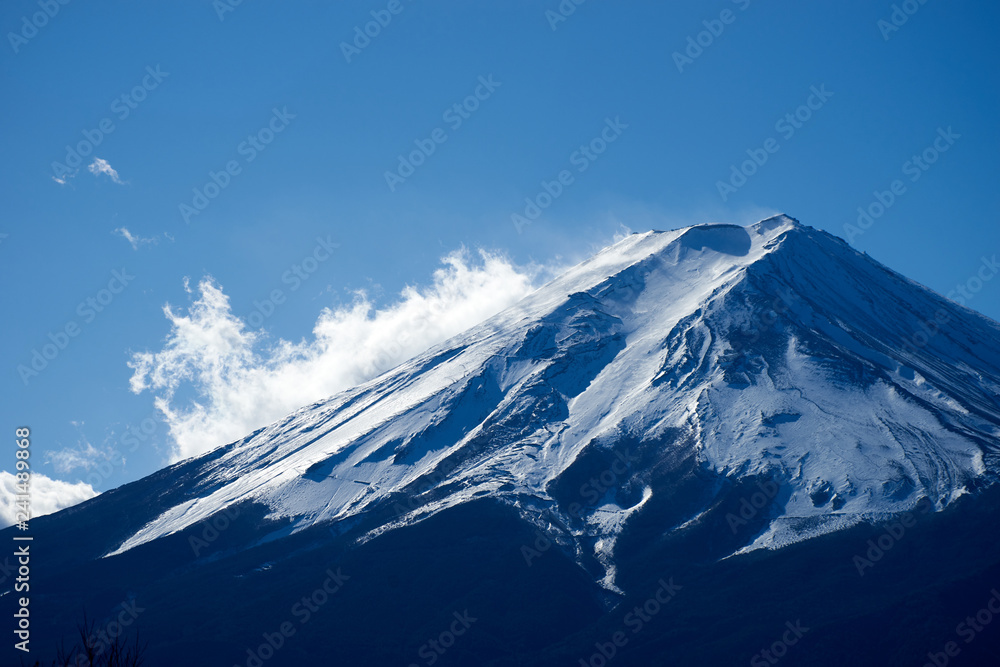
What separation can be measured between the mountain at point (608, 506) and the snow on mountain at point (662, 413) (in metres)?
0.41

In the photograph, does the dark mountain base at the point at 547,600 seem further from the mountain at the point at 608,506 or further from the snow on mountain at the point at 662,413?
the snow on mountain at the point at 662,413

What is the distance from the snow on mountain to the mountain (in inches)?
16.1

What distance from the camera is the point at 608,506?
95250 mm

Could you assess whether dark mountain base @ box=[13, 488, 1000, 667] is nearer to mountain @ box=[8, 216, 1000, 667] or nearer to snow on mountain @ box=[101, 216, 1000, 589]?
mountain @ box=[8, 216, 1000, 667]

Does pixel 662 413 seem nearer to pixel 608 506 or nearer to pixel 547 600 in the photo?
pixel 608 506

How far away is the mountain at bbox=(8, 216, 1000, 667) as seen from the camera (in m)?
76.5

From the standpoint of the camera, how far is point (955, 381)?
114750 millimetres

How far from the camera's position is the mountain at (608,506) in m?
76.5

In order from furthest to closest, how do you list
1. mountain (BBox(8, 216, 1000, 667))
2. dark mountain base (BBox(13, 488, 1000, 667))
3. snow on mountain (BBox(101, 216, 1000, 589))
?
1. snow on mountain (BBox(101, 216, 1000, 589))
2. mountain (BBox(8, 216, 1000, 667))
3. dark mountain base (BBox(13, 488, 1000, 667))

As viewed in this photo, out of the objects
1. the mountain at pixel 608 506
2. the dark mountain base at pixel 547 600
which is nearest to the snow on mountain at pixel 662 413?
the mountain at pixel 608 506

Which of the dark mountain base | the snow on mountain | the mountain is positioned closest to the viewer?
the dark mountain base

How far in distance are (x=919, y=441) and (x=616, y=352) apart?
42150mm

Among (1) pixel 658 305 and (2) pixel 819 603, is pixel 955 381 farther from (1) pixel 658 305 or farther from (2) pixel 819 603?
(2) pixel 819 603

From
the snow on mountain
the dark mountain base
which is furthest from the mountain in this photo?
the snow on mountain
